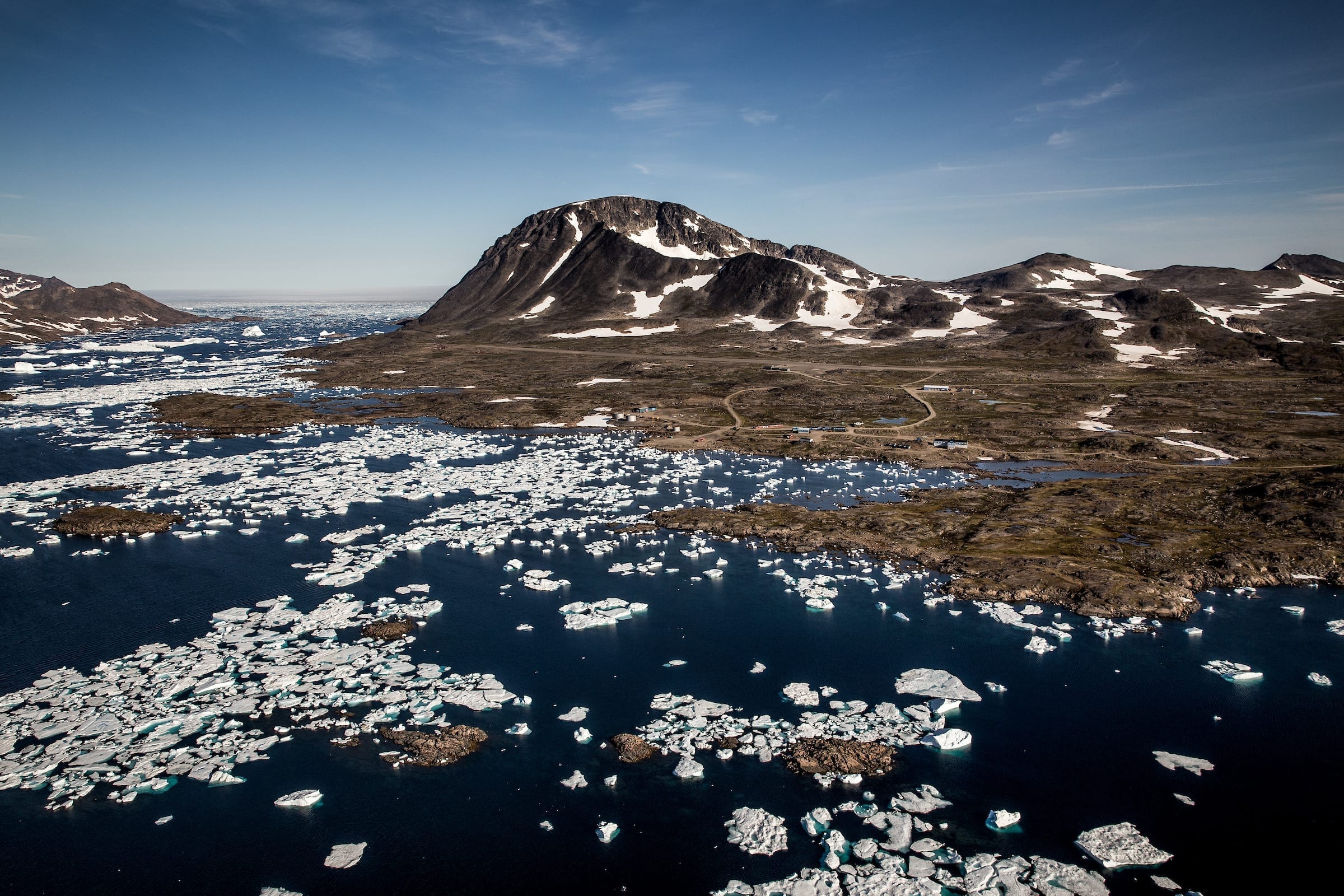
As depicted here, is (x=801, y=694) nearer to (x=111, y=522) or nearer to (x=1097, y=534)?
(x=1097, y=534)

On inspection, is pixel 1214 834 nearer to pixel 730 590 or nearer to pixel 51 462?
pixel 730 590

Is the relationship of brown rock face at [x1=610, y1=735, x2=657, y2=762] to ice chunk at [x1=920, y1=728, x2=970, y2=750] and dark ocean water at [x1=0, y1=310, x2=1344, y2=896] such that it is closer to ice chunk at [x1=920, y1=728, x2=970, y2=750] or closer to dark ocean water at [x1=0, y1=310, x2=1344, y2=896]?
dark ocean water at [x1=0, y1=310, x2=1344, y2=896]

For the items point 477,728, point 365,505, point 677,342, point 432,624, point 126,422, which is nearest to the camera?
point 477,728

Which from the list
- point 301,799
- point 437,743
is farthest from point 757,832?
point 301,799

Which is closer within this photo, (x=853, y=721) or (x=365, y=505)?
(x=853, y=721)

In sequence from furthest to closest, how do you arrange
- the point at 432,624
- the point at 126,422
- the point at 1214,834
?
the point at 126,422, the point at 432,624, the point at 1214,834

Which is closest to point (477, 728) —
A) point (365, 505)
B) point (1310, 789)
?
point (1310, 789)

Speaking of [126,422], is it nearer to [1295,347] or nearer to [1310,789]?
Answer: [1310,789]

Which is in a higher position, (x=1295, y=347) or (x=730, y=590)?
(x=1295, y=347)

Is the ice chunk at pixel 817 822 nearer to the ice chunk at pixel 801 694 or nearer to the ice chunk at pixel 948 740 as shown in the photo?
the ice chunk at pixel 948 740
